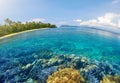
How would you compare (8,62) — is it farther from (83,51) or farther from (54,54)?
(83,51)

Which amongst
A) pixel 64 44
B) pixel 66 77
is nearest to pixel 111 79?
pixel 66 77

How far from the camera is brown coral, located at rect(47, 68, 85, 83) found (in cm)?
909

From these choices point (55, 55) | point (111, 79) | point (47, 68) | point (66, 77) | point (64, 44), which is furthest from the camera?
point (64, 44)

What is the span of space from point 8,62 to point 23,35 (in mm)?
2266

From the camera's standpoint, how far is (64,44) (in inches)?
427

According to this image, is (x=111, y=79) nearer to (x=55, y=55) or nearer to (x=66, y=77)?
(x=66, y=77)

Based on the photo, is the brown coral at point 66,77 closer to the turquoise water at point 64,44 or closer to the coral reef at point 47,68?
the coral reef at point 47,68

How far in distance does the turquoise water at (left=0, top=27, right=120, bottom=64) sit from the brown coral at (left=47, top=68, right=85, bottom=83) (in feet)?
3.34

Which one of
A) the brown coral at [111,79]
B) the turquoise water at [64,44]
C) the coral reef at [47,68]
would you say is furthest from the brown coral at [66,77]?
the turquoise water at [64,44]

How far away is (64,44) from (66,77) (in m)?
2.04

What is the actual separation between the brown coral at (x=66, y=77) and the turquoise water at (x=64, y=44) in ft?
3.34

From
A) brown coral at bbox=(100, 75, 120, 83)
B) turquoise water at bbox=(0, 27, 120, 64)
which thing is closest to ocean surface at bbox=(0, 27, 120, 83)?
turquoise water at bbox=(0, 27, 120, 64)

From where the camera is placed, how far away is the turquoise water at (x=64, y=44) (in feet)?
33.9

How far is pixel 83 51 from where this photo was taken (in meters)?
10.4
